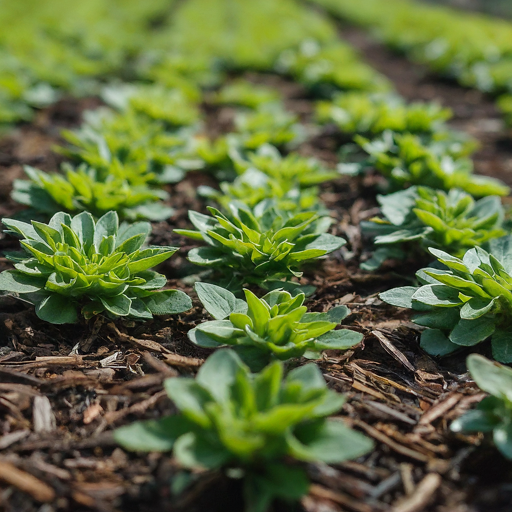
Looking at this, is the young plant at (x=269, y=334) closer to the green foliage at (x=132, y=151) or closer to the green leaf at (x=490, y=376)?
the green leaf at (x=490, y=376)

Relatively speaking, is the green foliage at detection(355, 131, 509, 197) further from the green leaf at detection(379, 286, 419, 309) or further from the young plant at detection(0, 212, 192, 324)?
the young plant at detection(0, 212, 192, 324)

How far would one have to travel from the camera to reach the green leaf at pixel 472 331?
2076mm

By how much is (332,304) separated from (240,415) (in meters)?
1.11

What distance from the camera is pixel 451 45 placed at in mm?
8656

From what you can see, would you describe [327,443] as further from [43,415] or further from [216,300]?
[43,415]

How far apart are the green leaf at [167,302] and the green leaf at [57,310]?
319 millimetres

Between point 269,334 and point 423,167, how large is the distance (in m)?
1.99

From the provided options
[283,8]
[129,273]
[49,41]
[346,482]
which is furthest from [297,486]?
[283,8]

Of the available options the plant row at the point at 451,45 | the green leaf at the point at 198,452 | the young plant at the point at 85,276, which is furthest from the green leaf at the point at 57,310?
the plant row at the point at 451,45

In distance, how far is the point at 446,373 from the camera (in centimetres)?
211

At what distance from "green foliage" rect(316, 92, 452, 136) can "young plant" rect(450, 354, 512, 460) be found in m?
2.89

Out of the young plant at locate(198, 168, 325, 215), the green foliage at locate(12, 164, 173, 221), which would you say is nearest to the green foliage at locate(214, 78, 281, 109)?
the young plant at locate(198, 168, 325, 215)

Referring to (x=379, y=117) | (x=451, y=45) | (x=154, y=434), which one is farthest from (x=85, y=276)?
(x=451, y=45)

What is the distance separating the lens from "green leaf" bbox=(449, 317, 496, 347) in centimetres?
208
